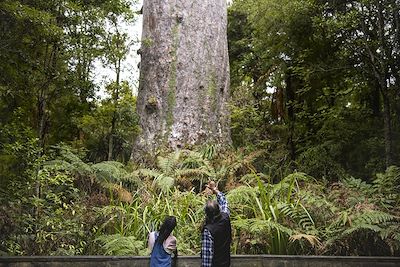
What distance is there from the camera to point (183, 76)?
10469 mm

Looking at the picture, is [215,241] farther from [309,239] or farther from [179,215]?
[179,215]

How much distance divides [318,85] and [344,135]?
2.23 meters

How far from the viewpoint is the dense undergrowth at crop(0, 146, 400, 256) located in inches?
231

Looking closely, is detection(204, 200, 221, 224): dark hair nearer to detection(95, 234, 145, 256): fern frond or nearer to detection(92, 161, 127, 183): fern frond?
detection(95, 234, 145, 256): fern frond

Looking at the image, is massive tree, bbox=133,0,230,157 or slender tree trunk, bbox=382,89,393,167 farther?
massive tree, bbox=133,0,230,157

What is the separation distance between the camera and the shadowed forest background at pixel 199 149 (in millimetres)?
5969

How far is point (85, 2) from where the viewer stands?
7.81 meters

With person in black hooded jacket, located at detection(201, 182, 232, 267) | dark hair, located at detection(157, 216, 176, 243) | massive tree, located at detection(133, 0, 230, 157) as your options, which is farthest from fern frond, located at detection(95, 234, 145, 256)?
massive tree, located at detection(133, 0, 230, 157)

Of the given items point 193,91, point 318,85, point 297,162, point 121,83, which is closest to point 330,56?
point 318,85

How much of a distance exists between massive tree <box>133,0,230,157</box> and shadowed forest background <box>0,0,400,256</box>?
481 mm

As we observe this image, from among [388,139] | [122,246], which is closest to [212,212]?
[122,246]

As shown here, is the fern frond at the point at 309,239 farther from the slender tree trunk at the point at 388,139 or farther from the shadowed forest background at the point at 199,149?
the slender tree trunk at the point at 388,139

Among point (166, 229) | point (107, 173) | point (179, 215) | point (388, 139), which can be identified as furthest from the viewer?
point (388, 139)

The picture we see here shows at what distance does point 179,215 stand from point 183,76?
4.41 metres
